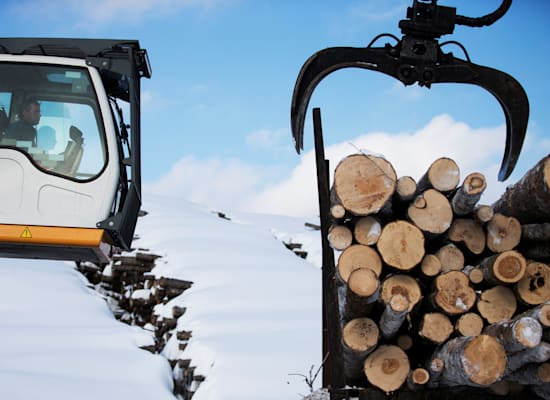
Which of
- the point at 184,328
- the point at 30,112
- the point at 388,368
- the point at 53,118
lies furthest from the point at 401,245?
the point at 184,328

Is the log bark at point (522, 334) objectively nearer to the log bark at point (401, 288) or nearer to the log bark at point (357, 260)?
the log bark at point (401, 288)

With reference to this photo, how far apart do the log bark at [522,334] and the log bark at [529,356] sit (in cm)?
6

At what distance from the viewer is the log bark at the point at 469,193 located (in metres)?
3.17

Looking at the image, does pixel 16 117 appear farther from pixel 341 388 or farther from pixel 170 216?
pixel 170 216

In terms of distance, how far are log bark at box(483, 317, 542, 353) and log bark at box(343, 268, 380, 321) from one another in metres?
0.61

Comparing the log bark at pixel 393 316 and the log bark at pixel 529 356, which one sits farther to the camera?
the log bark at pixel 393 316

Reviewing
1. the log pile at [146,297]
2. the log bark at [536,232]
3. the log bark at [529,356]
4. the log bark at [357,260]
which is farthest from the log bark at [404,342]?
the log pile at [146,297]

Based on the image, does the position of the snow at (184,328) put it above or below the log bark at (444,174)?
below

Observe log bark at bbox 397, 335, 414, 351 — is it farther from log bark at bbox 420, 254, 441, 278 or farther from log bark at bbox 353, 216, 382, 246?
log bark at bbox 353, 216, 382, 246

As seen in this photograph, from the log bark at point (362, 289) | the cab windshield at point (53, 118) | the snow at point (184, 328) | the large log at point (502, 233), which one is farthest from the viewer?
the snow at point (184, 328)

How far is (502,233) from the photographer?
3406mm

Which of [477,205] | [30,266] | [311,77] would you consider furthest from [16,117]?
[30,266]

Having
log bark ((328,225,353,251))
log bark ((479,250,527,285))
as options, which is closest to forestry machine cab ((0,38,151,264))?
log bark ((328,225,353,251))

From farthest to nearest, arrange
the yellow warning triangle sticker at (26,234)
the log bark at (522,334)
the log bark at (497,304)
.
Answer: the yellow warning triangle sticker at (26,234), the log bark at (497,304), the log bark at (522,334)
